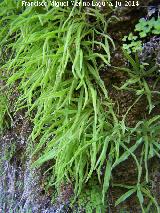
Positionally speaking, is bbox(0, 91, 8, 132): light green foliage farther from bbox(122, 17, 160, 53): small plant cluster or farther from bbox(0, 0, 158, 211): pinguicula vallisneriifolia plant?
bbox(122, 17, 160, 53): small plant cluster

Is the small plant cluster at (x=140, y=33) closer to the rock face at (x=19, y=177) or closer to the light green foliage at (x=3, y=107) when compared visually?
the rock face at (x=19, y=177)

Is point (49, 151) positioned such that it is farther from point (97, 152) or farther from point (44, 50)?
point (44, 50)

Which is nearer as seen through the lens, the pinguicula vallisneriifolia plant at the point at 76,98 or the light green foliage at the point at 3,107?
the pinguicula vallisneriifolia plant at the point at 76,98

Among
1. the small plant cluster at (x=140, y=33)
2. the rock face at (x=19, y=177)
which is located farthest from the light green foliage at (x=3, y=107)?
the small plant cluster at (x=140, y=33)

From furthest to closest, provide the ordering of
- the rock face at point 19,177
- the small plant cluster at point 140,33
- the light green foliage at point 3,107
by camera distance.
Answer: the light green foliage at point 3,107 < the rock face at point 19,177 < the small plant cluster at point 140,33

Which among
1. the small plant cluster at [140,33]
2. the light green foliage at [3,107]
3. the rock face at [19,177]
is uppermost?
the small plant cluster at [140,33]

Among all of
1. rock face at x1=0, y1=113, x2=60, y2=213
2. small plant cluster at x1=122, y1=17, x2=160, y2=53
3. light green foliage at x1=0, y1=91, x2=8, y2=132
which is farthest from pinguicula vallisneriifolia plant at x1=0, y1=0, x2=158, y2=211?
light green foliage at x1=0, y1=91, x2=8, y2=132

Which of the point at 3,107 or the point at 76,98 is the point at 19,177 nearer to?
the point at 3,107
